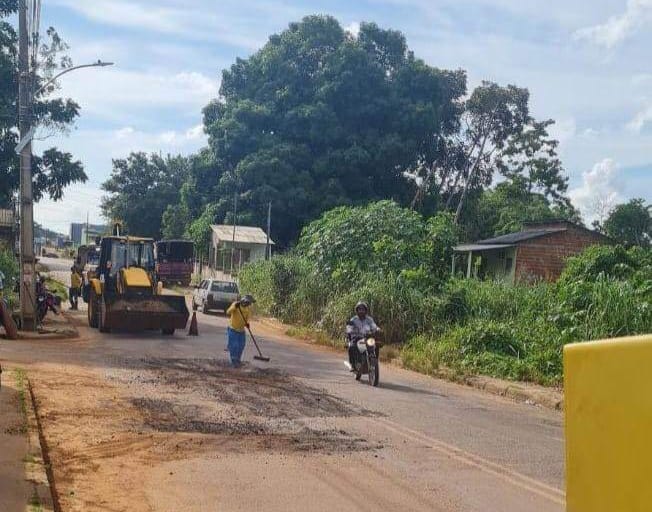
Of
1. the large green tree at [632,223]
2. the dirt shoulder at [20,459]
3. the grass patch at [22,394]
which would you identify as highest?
the large green tree at [632,223]

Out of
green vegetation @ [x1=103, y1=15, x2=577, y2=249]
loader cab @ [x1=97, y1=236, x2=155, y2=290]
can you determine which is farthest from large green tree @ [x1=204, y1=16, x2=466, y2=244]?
loader cab @ [x1=97, y1=236, x2=155, y2=290]

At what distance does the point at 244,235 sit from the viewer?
48250 mm

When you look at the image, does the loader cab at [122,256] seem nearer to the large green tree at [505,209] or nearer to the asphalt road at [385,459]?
the asphalt road at [385,459]

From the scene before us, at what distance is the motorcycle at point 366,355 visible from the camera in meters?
14.6

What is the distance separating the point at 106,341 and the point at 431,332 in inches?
331

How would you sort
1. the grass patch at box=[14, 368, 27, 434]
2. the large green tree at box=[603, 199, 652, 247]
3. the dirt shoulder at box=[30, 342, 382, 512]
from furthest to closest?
the large green tree at box=[603, 199, 652, 247] → the grass patch at box=[14, 368, 27, 434] → the dirt shoulder at box=[30, 342, 382, 512]

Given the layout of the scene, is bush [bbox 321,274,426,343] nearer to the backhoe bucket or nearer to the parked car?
the backhoe bucket

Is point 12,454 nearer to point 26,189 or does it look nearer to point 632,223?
point 26,189

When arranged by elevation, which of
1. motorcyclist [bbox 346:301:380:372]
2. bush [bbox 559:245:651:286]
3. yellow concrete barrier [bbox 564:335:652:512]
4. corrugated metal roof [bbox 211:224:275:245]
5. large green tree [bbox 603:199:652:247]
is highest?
large green tree [bbox 603:199:652:247]

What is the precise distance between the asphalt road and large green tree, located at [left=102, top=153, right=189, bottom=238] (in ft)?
196

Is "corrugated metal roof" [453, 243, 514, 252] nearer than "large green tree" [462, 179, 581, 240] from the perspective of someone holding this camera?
Yes

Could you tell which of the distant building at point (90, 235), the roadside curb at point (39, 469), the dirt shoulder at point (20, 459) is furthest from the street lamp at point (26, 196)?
the distant building at point (90, 235)

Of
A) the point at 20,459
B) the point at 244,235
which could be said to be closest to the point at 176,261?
the point at 244,235

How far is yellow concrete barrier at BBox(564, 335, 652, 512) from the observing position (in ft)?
6.10
